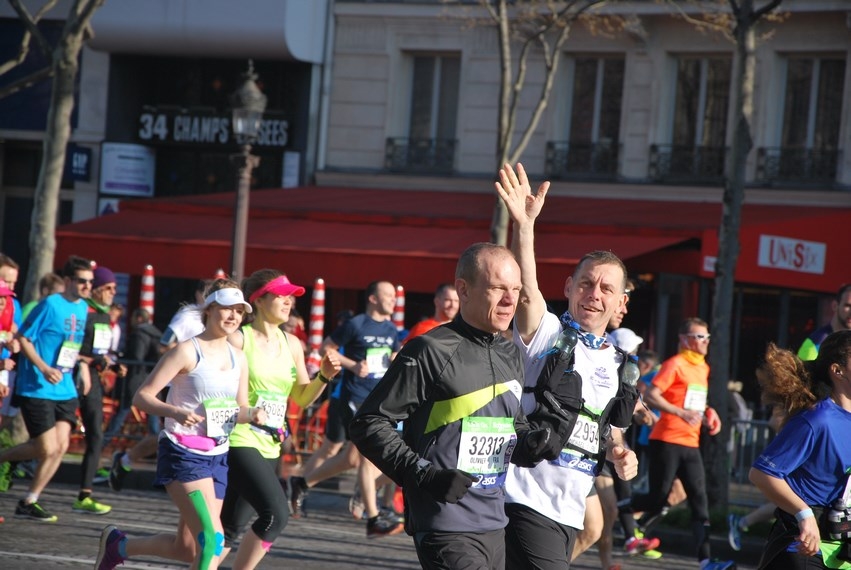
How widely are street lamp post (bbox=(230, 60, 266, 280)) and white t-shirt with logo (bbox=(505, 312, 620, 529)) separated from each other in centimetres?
1079

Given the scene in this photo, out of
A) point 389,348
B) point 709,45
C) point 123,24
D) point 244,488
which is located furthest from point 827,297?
point 244,488

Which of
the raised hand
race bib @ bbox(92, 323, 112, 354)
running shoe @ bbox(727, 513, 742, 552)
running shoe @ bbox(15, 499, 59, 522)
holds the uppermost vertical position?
the raised hand

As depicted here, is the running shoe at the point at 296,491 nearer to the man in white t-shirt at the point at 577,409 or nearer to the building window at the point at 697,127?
the man in white t-shirt at the point at 577,409

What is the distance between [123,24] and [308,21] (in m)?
3.14

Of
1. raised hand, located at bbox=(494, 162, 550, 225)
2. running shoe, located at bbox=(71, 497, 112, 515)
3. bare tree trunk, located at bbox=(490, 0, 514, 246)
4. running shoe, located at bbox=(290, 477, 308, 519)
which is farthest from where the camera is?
bare tree trunk, located at bbox=(490, 0, 514, 246)

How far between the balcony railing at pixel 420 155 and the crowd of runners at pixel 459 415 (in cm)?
1136

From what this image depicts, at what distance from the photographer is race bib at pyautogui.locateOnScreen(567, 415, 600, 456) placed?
5371mm

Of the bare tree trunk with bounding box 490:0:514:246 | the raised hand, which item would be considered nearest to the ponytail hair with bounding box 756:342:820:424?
the raised hand

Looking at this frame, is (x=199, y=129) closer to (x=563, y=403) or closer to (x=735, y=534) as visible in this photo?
(x=735, y=534)

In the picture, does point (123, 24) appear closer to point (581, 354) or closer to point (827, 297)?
point (827, 297)

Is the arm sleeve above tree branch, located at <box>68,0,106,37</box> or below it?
below

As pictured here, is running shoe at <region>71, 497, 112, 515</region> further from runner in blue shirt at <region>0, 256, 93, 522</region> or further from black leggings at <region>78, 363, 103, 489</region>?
runner in blue shirt at <region>0, 256, 93, 522</region>

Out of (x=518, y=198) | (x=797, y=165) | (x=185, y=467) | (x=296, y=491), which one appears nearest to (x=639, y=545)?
(x=296, y=491)

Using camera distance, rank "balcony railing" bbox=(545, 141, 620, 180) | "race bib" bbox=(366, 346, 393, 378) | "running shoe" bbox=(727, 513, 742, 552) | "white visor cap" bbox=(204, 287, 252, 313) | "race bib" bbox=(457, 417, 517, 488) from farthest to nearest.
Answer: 1. "balcony railing" bbox=(545, 141, 620, 180)
2. "race bib" bbox=(366, 346, 393, 378)
3. "running shoe" bbox=(727, 513, 742, 552)
4. "white visor cap" bbox=(204, 287, 252, 313)
5. "race bib" bbox=(457, 417, 517, 488)
